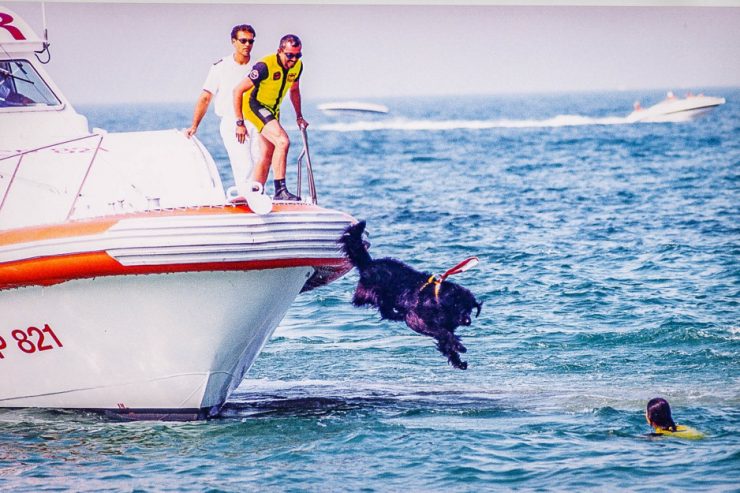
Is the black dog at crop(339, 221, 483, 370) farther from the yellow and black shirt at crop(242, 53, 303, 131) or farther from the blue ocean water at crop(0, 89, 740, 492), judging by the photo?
the yellow and black shirt at crop(242, 53, 303, 131)

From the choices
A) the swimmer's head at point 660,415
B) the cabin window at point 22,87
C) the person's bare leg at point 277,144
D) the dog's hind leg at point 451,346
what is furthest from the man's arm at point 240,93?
the swimmer's head at point 660,415

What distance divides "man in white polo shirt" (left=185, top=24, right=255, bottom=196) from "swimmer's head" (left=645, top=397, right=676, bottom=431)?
2.35 metres

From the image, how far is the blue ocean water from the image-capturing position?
5.64 meters

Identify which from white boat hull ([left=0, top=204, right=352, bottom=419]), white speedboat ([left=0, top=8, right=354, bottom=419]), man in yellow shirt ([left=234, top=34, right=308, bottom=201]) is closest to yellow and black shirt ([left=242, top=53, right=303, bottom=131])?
man in yellow shirt ([left=234, top=34, right=308, bottom=201])

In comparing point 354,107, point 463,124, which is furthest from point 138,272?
point 463,124

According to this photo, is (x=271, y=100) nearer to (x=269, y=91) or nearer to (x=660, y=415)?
(x=269, y=91)

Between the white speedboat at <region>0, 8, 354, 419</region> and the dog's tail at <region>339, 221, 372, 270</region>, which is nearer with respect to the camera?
the white speedboat at <region>0, 8, 354, 419</region>

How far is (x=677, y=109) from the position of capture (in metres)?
31.0

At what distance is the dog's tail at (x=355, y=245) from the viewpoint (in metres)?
5.96

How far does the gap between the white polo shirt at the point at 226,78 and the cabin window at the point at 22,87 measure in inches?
46.4

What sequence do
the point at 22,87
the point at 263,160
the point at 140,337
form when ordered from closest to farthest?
the point at 140,337 < the point at 263,160 < the point at 22,87

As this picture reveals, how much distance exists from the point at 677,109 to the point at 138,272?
88.4ft

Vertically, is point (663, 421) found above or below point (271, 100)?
below

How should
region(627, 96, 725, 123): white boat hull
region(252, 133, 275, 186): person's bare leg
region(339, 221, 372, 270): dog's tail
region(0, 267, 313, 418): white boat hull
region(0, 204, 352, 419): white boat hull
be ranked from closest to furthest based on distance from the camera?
1. region(0, 204, 352, 419): white boat hull
2. region(0, 267, 313, 418): white boat hull
3. region(339, 221, 372, 270): dog's tail
4. region(252, 133, 275, 186): person's bare leg
5. region(627, 96, 725, 123): white boat hull
